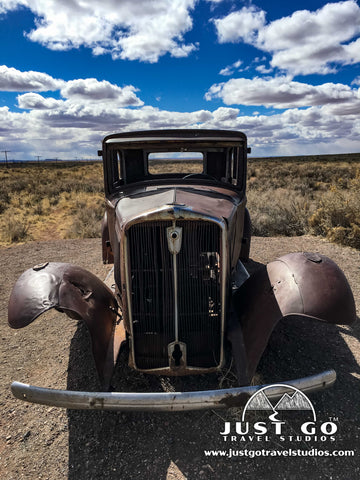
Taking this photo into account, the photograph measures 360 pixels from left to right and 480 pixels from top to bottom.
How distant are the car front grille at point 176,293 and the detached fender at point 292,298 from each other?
346mm

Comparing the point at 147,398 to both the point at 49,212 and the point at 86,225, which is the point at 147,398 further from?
the point at 49,212

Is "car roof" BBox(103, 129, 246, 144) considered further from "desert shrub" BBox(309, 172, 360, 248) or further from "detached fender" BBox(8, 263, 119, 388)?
"desert shrub" BBox(309, 172, 360, 248)

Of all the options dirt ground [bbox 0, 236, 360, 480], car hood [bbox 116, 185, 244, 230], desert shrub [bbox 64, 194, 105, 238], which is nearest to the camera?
dirt ground [bbox 0, 236, 360, 480]

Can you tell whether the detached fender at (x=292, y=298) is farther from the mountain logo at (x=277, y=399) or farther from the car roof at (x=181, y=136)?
the car roof at (x=181, y=136)

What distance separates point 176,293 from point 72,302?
0.96 m

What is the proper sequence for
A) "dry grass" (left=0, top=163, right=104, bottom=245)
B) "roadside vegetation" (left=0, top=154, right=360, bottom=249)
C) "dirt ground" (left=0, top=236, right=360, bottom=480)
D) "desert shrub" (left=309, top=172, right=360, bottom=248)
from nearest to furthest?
"dirt ground" (left=0, top=236, right=360, bottom=480) < "desert shrub" (left=309, top=172, right=360, bottom=248) < "roadside vegetation" (left=0, top=154, right=360, bottom=249) < "dry grass" (left=0, top=163, right=104, bottom=245)

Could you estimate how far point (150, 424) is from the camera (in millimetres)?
2812

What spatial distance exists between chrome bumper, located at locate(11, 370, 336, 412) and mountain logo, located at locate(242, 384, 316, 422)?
0.06 ft

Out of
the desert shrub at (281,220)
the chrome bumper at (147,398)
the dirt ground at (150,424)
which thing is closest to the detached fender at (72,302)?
the chrome bumper at (147,398)

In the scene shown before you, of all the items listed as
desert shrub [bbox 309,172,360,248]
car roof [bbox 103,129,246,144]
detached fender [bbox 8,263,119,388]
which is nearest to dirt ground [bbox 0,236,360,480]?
detached fender [bbox 8,263,119,388]

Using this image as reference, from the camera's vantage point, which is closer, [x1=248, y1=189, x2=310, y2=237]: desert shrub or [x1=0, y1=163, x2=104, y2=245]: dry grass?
[x1=248, y1=189, x2=310, y2=237]: desert shrub

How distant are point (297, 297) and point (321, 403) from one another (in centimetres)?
112

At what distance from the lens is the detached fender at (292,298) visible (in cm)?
264

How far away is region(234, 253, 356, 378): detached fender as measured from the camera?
264 cm
